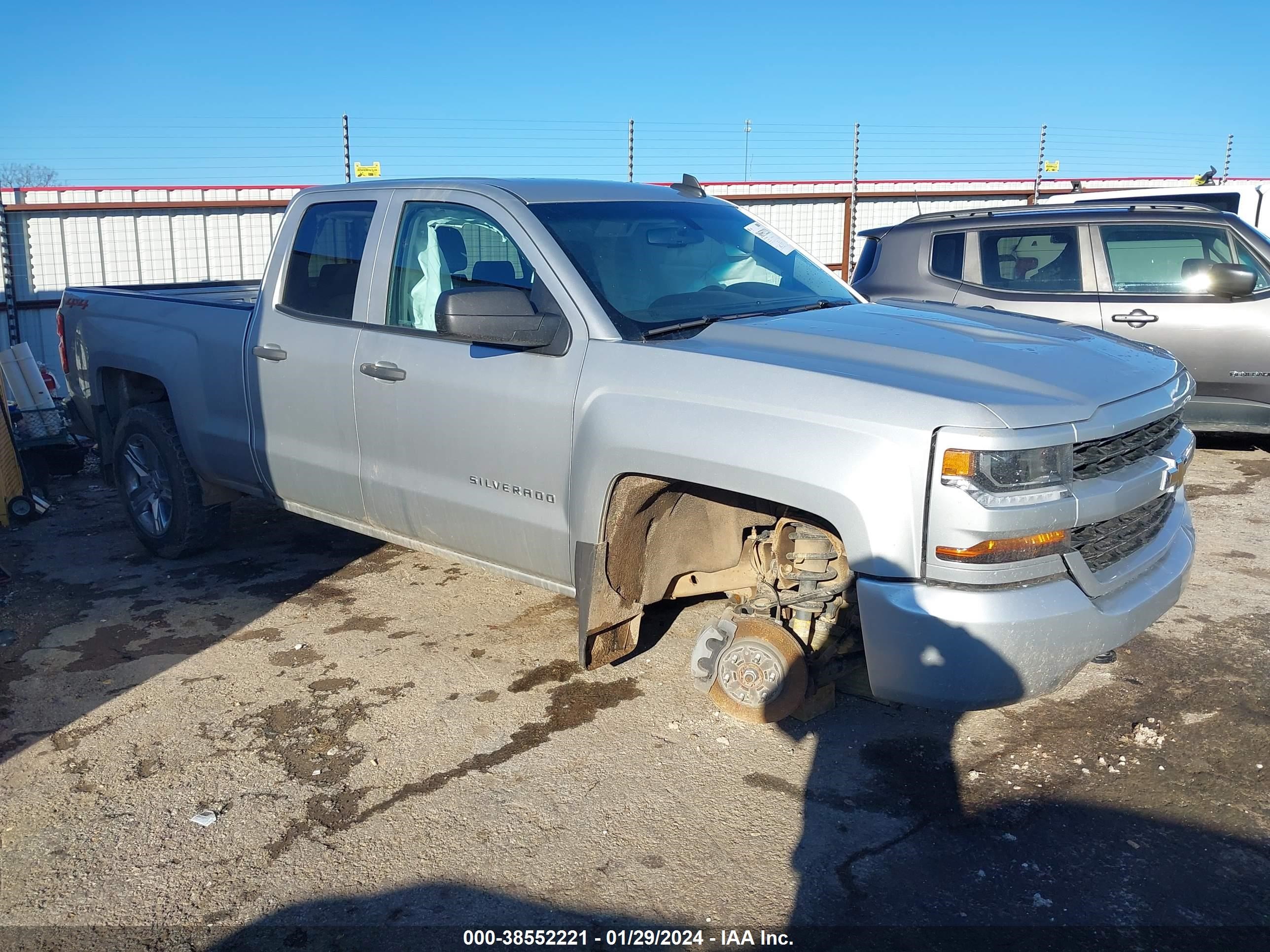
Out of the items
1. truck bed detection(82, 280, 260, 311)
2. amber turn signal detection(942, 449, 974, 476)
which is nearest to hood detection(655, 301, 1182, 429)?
amber turn signal detection(942, 449, 974, 476)

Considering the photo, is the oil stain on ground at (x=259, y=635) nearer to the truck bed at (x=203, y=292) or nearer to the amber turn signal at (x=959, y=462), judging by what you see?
the truck bed at (x=203, y=292)

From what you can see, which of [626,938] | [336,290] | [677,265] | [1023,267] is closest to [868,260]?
[1023,267]

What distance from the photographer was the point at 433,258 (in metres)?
4.44

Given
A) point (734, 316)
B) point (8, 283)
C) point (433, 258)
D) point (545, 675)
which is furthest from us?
point (8, 283)

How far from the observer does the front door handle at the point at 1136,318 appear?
7.18 metres

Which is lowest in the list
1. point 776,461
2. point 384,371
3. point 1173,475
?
point 1173,475

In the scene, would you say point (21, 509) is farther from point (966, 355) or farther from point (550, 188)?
point (966, 355)

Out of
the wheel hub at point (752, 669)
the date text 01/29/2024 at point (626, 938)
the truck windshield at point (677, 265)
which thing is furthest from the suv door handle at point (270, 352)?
the date text 01/29/2024 at point (626, 938)

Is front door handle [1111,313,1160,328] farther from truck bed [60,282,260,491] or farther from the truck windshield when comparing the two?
truck bed [60,282,260,491]

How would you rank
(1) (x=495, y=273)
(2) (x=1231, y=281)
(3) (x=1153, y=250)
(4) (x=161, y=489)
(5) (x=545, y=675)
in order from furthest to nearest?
(3) (x=1153, y=250) → (2) (x=1231, y=281) → (4) (x=161, y=489) → (5) (x=545, y=675) → (1) (x=495, y=273)

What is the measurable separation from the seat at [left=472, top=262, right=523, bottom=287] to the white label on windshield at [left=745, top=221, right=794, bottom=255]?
3.88 ft

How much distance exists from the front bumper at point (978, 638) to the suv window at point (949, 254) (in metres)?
4.94

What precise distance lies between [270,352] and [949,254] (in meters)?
5.05

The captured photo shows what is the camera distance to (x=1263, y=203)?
495 inches
